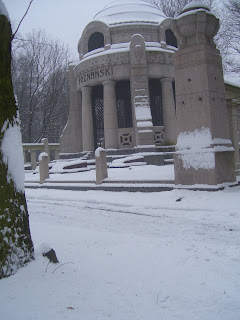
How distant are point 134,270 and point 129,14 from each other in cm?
2004

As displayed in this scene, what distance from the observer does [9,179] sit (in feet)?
10.7

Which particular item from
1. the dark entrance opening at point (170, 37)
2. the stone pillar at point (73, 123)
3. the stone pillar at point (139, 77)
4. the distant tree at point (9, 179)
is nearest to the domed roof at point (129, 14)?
the dark entrance opening at point (170, 37)

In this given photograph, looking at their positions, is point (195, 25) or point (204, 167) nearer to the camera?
point (204, 167)

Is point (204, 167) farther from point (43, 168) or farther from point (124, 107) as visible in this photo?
point (124, 107)

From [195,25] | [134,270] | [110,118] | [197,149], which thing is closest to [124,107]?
[110,118]

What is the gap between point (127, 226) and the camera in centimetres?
580

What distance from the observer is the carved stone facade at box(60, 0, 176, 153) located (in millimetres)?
17984

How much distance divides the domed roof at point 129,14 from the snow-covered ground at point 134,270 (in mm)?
16667

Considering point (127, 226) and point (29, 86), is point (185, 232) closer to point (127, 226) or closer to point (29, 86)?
point (127, 226)

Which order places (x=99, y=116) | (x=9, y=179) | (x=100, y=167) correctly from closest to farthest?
1. (x=9, y=179)
2. (x=100, y=167)
3. (x=99, y=116)

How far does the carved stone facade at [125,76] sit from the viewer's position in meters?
18.0

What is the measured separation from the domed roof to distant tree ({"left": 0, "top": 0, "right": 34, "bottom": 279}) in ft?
59.8

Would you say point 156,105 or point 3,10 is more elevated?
point 156,105

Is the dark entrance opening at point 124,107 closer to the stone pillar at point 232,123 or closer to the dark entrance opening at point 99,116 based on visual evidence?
the dark entrance opening at point 99,116
